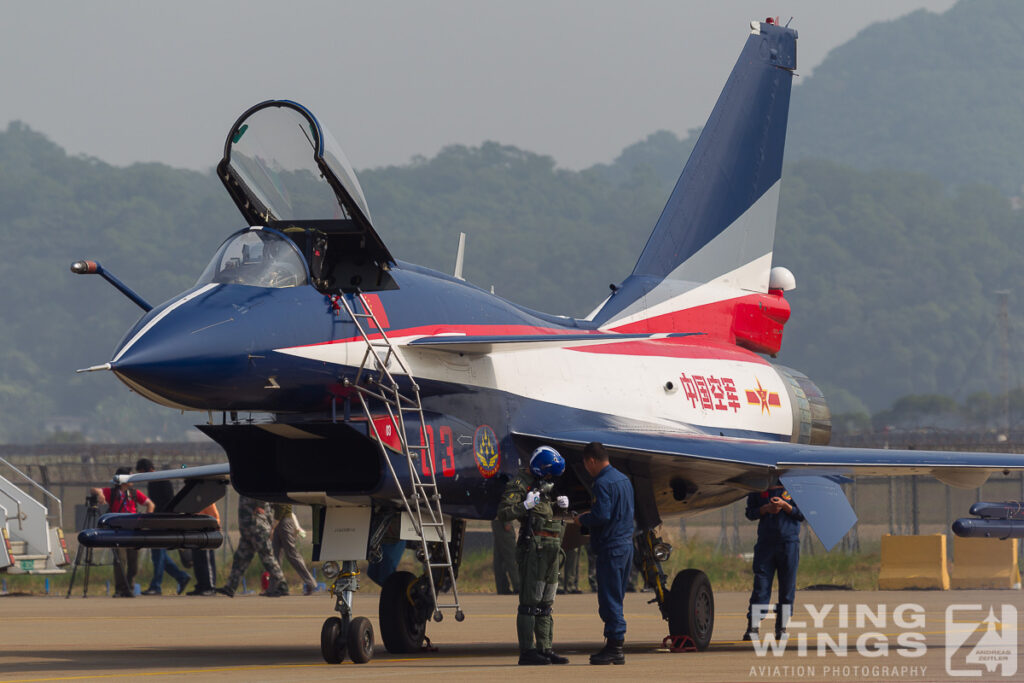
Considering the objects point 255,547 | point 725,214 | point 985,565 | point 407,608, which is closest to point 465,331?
point 407,608

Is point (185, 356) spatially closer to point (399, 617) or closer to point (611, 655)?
point (399, 617)

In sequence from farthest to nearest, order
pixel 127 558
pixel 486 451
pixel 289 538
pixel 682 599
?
pixel 127 558, pixel 289 538, pixel 682 599, pixel 486 451

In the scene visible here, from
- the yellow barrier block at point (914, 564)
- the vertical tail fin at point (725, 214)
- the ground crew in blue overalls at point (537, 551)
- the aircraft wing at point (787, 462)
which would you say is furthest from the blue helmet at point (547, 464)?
the yellow barrier block at point (914, 564)

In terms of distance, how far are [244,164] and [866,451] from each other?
20.9 ft

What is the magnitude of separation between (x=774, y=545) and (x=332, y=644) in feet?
17.2

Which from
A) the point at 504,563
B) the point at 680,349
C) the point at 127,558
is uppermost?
the point at 680,349

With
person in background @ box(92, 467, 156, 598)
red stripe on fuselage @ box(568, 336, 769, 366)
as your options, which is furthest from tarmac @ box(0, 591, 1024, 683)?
red stripe on fuselage @ box(568, 336, 769, 366)

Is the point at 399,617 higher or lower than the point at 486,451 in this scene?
lower

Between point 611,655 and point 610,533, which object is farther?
point 610,533

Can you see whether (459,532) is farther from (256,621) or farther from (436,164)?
(436,164)

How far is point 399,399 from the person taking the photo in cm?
1274

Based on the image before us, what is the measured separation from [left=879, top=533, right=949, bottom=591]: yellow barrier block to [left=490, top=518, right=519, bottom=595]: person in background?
20.2 ft

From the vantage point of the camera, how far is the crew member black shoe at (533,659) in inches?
495

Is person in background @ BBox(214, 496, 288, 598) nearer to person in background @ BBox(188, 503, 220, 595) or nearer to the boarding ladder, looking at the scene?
person in background @ BBox(188, 503, 220, 595)
